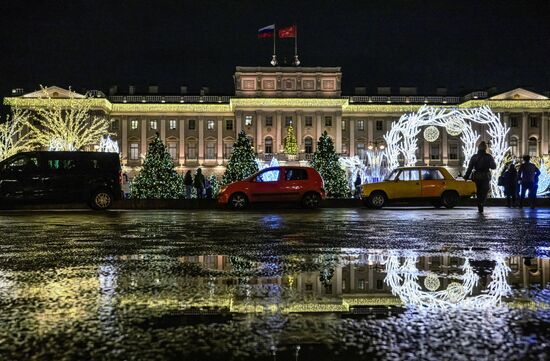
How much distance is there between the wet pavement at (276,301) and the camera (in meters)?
2.95

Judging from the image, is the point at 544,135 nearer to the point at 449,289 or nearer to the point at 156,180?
the point at 156,180

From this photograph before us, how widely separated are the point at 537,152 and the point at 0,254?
8486cm

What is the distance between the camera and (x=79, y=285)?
482 cm

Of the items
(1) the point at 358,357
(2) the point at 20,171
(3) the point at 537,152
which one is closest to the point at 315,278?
(1) the point at 358,357

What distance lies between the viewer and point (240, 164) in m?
46.3

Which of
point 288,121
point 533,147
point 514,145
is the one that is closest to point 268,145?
point 288,121

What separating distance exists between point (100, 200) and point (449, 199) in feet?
37.0

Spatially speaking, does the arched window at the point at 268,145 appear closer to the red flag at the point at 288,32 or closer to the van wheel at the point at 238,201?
the red flag at the point at 288,32

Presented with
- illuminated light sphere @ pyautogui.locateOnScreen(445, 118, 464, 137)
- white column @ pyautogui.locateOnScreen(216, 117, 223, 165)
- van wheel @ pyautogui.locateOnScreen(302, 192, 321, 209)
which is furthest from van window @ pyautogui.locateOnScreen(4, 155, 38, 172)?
white column @ pyautogui.locateOnScreen(216, 117, 223, 165)

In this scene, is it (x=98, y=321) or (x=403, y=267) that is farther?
(x=403, y=267)

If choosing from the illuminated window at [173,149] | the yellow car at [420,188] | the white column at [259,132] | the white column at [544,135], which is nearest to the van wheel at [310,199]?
the yellow car at [420,188]

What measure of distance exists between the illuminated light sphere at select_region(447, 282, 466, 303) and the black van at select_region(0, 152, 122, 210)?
1686 cm

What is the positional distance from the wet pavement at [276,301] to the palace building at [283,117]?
71.1 m

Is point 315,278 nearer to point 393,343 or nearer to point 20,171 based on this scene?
point 393,343
